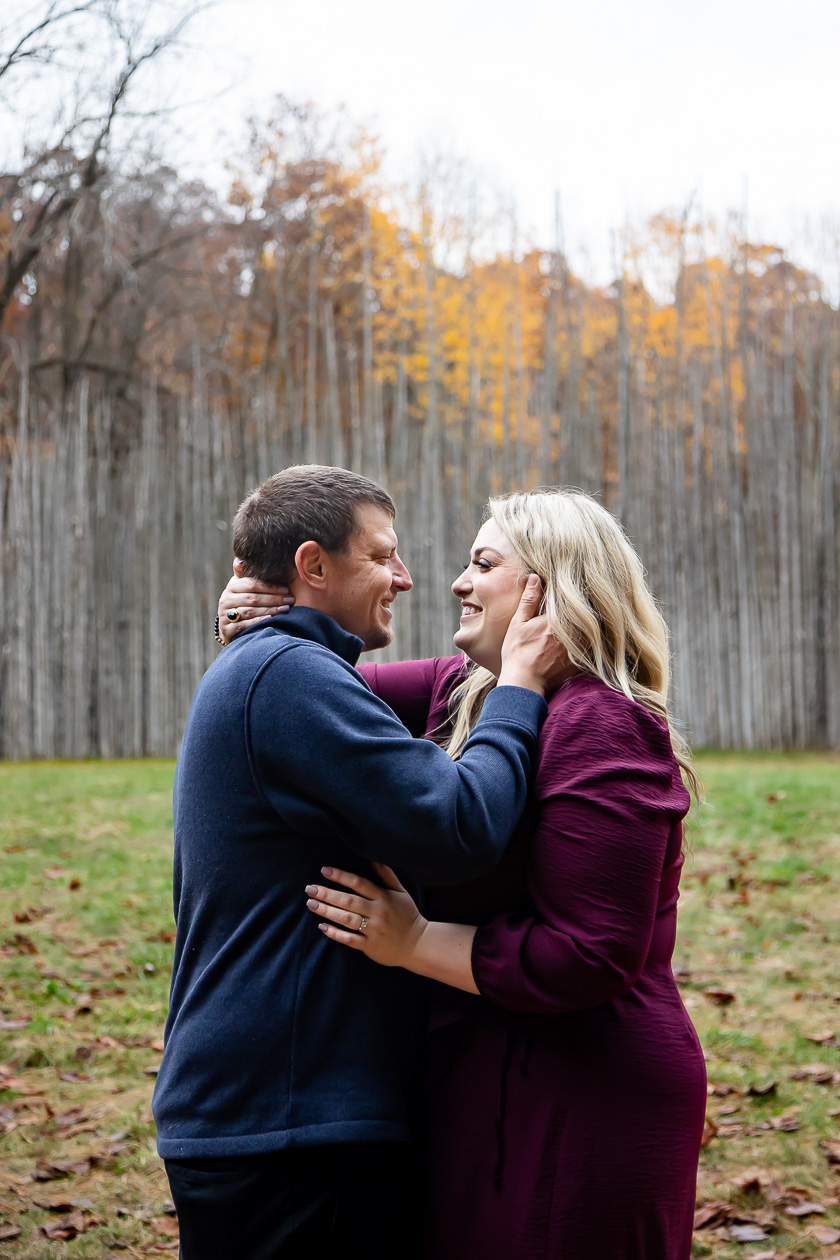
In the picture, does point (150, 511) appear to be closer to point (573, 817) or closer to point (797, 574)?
point (797, 574)

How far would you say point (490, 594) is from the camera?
1558 mm

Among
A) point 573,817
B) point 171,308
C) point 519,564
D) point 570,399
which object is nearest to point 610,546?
point 519,564

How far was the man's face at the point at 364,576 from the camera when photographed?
58.5 inches

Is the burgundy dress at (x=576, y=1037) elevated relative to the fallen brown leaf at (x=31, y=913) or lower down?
elevated

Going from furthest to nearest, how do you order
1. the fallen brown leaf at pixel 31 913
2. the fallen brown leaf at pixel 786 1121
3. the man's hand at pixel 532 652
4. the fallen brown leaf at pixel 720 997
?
the fallen brown leaf at pixel 31 913, the fallen brown leaf at pixel 720 997, the fallen brown leaf at pixel 786 1121, the man's hand at pixel 532 652

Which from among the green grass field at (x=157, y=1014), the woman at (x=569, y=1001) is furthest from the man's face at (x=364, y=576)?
the green grass field at (x=157, y=1014)

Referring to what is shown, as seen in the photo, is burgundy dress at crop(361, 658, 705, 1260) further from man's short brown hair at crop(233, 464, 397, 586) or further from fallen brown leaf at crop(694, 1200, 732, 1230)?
fallen brown leaf at crop(694, 1200, 732, 1230)

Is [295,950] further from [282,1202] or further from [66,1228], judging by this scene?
[66,1228]

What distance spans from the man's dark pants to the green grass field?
72 cm

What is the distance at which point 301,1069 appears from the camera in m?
1.24

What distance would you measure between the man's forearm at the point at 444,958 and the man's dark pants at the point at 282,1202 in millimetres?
205

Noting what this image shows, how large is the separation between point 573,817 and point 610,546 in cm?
→ 43

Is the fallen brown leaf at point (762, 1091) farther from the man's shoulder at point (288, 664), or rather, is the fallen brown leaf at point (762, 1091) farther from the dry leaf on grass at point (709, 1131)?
the man's shoulder at point (288, 664)

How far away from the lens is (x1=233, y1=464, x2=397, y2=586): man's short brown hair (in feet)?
4.81
